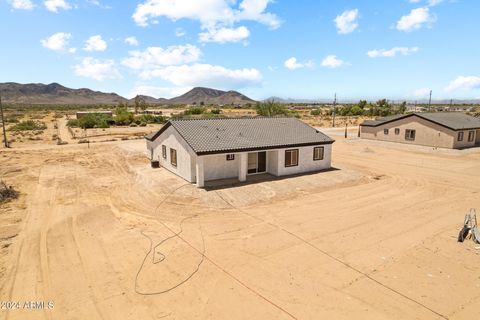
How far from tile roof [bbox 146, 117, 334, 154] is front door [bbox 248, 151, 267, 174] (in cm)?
119

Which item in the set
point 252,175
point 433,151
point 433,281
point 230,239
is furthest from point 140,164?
point 433,151

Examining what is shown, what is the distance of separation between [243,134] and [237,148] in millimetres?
2737

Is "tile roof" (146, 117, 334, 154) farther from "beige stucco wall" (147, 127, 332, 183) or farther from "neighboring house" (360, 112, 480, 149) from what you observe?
"neighboring house" (360, 112, 480, 149)

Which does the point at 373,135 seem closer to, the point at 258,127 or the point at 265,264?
the point at 258,127

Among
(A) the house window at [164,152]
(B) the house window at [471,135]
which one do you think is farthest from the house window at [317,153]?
(B) the house window at [471,135]

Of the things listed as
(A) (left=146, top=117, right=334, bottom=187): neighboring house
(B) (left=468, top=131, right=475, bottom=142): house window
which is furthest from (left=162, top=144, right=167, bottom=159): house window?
(B) (left=468, top=131, right=475, bottom=142): house window

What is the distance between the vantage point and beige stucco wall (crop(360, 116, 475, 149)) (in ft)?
116

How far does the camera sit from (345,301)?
880 centimetres

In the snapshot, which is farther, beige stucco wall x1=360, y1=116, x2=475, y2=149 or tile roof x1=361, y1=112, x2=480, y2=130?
tile roof x1=361, y1=112, x2=480, y2=130

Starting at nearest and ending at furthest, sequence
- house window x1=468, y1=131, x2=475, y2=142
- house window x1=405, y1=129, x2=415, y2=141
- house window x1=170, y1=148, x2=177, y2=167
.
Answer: house window x1=170, y1=148, x2=177, y2=167 → house window x1=468, y1=131, x2=475, y2=142 → house window x1=405, y1=129, x2=415, y2=141

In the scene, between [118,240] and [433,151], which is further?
[433,151]

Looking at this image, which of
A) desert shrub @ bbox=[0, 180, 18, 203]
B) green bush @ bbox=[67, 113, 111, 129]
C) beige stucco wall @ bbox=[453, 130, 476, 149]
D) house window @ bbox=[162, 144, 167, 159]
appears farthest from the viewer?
green bush @ bbox=[67, 113, 111, 129]

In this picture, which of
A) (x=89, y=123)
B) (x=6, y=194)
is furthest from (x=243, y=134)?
(x=89, y=123)

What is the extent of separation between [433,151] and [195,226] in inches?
1211
